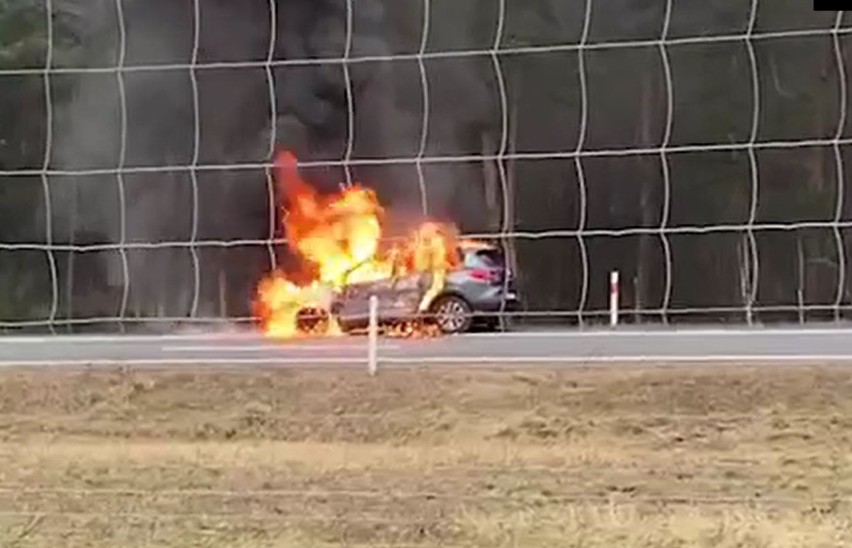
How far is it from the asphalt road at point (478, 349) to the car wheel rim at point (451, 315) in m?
0.06

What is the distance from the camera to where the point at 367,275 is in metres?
3.84

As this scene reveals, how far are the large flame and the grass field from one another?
200 millimetres

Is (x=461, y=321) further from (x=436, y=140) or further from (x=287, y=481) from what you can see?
(x=287, y=481)

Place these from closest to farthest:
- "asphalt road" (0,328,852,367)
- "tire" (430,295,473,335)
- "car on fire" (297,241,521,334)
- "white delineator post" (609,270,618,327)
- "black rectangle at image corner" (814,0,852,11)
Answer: "black rectangle at image corner" (814,0,852,11) < "white delineator post" (609,270,618,327) < "asphalt road" (0,328,852,367) < "car on fire" (297,241,521,334) < "tire" (430,295,473,335)

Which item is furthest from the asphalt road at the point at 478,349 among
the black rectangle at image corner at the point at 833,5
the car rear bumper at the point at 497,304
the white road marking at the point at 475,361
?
the black rectangle at image corner at the point at 833,5

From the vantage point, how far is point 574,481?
3104 mm

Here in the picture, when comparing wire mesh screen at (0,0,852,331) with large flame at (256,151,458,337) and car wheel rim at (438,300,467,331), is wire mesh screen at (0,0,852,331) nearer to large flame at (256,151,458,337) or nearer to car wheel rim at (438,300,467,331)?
large flame at (256,151,458,337)

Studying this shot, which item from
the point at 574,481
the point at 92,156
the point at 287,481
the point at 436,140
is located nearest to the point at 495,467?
the point at 574,481

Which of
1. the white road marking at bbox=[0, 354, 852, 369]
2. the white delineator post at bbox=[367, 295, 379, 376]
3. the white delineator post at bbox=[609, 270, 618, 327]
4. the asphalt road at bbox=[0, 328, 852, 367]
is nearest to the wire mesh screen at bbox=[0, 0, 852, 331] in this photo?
the white delineator post at bbox=[609, 270, 618, 327]

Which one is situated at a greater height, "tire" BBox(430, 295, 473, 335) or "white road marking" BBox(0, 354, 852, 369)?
"tire" BBox(430, 295, 473, 335)

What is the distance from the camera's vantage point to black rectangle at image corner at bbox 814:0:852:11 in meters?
2.77

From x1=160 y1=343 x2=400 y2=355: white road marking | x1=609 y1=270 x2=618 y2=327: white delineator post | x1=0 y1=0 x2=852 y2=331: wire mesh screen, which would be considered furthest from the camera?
x1=160 y1=343 x2=400 y2=355: white road marking

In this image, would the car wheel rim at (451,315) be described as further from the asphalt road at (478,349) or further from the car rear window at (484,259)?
the car rear window at (484,259)

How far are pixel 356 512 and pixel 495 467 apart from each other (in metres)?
0.42
